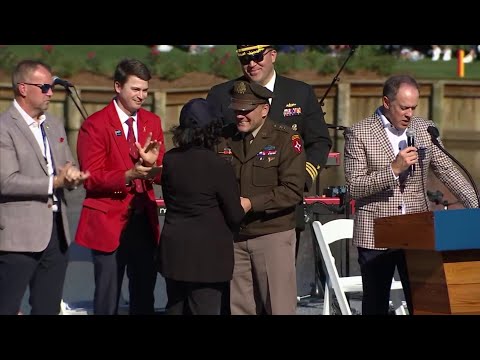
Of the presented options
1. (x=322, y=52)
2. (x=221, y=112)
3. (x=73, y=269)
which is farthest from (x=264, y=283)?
(x=322, y=52)

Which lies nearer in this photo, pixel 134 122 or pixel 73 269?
pixel 134 122

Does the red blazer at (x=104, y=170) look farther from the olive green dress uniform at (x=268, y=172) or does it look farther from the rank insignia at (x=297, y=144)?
the rank insignia at (x=297, y=144)

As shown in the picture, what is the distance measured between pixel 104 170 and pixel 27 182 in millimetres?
624

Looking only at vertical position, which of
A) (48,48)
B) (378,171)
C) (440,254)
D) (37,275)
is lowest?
(37,275)

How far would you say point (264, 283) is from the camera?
640 cm

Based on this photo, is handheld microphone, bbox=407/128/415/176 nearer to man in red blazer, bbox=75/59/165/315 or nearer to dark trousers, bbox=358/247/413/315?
dark trousers, bbox=358/247/413/315

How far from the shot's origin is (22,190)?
19.5 feet

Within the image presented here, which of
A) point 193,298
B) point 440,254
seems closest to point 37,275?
point 193,298

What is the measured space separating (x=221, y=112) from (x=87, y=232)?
42.1 inches

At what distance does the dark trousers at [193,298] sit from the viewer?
595 cm

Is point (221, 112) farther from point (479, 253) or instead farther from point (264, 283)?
point (479, 253)

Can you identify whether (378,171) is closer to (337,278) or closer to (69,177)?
(337,278)
